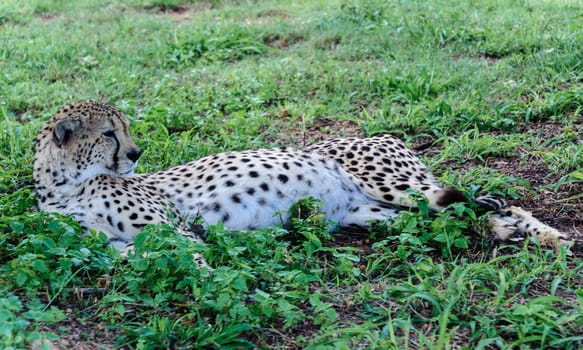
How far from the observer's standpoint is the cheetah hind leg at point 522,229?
422 cm

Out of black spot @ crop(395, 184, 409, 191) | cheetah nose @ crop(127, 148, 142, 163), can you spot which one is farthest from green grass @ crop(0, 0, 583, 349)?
cheetah nose @ crop(127, 148, 142, 163)

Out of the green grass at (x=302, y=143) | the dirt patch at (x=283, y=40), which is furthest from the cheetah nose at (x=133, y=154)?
the dirt patch at (x=283, y=40)

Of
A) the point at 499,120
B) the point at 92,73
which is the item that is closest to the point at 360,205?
the point at 499,120

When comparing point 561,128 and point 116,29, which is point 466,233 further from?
point 116,29

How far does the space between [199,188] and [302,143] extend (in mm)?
1527

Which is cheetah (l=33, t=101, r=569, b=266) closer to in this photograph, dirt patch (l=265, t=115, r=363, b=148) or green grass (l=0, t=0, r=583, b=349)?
green grass (l=0, t=0, r=583, b=349)

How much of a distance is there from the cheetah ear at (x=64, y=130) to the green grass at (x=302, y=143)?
1.21 feet

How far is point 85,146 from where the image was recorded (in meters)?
4.48

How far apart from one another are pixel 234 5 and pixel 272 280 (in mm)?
6309

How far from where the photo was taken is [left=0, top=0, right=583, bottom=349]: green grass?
327 cm

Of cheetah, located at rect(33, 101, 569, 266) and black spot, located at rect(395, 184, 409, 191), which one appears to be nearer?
cheetah, located at rect(33, 101, 569, 266)

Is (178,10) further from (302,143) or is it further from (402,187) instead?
(402,187)

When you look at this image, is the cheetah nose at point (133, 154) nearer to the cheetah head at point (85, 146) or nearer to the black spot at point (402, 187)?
the cheetah head at point (85, 146)

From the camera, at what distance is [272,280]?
11.9 feet
